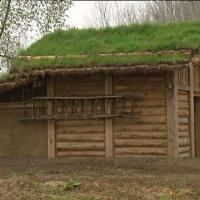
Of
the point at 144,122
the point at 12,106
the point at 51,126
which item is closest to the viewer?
the point at 144,122

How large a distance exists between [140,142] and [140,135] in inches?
7.9

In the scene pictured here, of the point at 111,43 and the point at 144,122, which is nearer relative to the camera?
the point at 144,122

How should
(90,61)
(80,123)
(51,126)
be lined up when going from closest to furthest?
1. (90,61)
2. (80,123)
3. (51,126)

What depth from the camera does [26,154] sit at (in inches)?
720

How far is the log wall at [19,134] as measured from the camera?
1797 centimetres

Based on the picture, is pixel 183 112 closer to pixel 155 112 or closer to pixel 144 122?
pixel 155 112

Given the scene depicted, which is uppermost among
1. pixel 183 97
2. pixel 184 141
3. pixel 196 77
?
pixel 196 77

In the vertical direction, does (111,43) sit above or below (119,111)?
above

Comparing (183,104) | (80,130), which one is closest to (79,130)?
(80,130)

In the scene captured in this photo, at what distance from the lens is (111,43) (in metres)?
19.0

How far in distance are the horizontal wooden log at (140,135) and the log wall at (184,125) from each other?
27.1 inches

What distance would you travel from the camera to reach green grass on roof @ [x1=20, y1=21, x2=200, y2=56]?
17688 millimetres

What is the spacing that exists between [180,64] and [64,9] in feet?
29.2

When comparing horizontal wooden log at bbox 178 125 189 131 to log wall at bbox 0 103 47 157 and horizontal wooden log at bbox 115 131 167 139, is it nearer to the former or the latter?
horizontal wooden log at bbox 115 131 167 139
